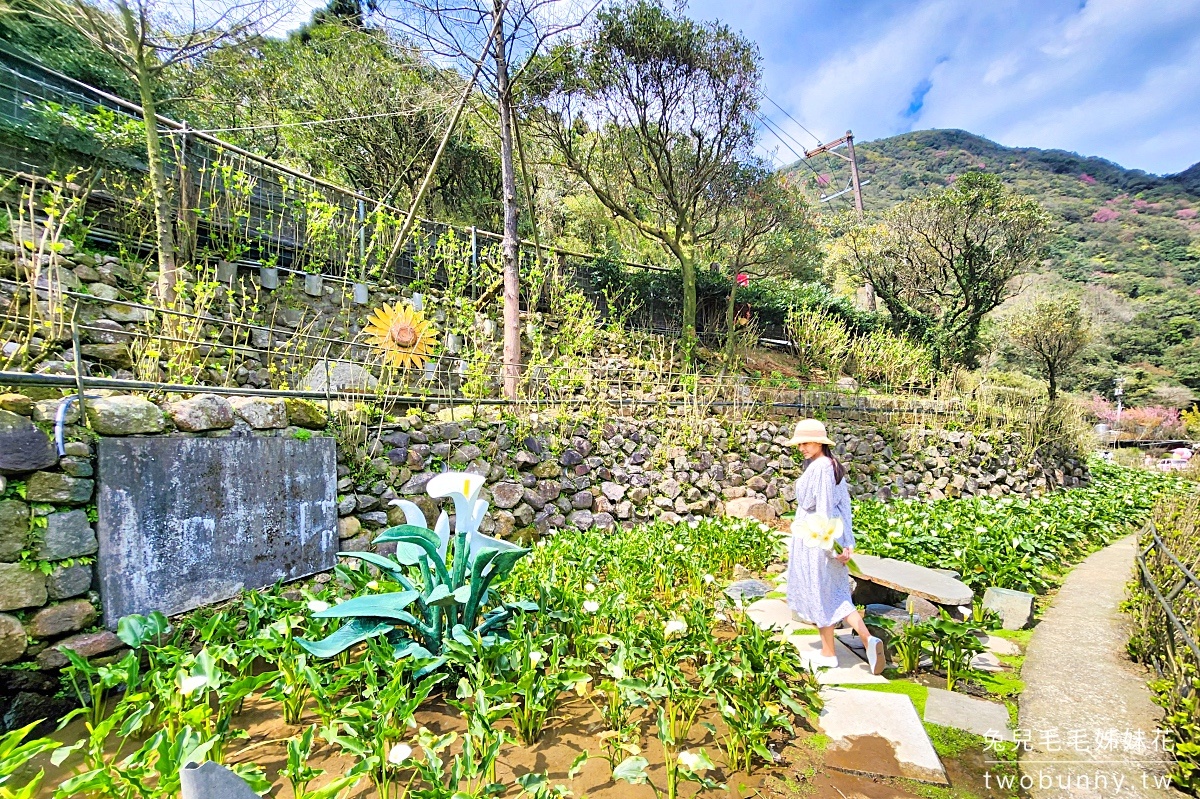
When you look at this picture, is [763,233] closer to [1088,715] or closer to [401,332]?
[401,332]

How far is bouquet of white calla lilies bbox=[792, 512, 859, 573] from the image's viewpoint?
2.74 metres

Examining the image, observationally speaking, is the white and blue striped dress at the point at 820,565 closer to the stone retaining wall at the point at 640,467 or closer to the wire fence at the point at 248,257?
the stone retaining wall at the point at 640,467

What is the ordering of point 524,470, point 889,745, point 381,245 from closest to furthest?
point 889,745
point 524,470
point 381,245

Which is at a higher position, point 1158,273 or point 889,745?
point 1158,273

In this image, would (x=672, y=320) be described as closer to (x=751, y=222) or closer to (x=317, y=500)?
(x=751, y=222)

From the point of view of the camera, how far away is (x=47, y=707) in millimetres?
2318

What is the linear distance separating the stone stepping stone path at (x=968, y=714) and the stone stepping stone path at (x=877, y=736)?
155 millimetres

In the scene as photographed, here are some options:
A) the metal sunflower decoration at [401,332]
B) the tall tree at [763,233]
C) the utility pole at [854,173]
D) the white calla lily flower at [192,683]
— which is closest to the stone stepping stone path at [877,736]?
the white calla lily flower at [192,683]

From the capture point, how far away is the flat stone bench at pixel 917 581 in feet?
10.1

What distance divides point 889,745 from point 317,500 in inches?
145

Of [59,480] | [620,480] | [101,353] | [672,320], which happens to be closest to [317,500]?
[59,480]

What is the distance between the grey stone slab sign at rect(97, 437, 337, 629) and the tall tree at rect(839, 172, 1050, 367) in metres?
13.5

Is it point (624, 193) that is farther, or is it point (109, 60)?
point (624, 193)

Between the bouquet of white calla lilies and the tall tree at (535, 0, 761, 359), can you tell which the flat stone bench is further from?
the tall tree at (535, 0, 761, 359)
